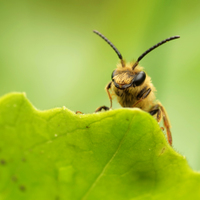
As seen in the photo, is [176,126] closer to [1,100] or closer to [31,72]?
[31,72]

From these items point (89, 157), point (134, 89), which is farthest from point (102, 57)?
point (89, 157)

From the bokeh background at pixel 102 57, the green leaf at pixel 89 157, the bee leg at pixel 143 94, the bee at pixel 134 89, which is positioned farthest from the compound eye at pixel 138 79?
the bokeh background at pixel 102 57

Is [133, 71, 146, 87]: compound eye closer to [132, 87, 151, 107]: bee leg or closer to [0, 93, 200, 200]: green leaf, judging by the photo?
[132, 87, 151, 107]: bee leg

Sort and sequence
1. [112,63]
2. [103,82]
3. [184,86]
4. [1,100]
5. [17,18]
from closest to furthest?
[1,100] < [184,86] < [103,82] < [112,63] < [17,18]

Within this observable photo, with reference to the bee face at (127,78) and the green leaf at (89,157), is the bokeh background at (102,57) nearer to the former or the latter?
the bee face at (127,78)

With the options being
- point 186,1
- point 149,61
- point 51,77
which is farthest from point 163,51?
point 51,77

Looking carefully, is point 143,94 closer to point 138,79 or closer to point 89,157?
point 138,79
